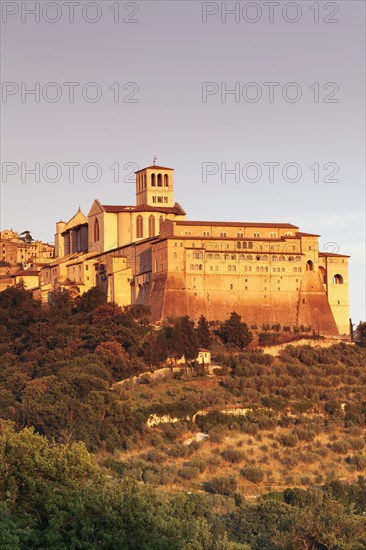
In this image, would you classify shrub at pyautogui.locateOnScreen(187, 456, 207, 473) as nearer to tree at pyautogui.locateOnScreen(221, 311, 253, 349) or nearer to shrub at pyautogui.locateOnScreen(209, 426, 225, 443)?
shrub at pyautogui.locateOnScreen(209, 426, 225, 443)

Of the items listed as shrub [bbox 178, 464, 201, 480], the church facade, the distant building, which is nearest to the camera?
shrub [bbox 178, 464, 201, 480]

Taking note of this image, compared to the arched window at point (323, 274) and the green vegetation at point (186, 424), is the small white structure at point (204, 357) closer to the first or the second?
the green vegetation at point (186, 424)

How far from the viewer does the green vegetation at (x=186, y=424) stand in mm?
44000

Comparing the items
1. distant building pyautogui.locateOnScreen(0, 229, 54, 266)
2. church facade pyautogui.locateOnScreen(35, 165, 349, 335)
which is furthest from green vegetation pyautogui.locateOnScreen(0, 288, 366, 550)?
distant building pyautogui.locateOnScreen(0, 229, 54, 266)

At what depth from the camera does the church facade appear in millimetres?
85250

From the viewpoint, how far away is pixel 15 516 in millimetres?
41000

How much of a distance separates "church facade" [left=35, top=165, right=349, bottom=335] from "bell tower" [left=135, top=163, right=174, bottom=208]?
3145 millimetres

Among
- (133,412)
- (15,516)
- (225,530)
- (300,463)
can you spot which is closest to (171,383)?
(133,412)

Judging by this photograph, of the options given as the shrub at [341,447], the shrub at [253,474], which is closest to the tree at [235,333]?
the shrub at [341,447]

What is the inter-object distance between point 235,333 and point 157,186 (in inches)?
644

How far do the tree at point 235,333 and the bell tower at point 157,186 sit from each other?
575 inches

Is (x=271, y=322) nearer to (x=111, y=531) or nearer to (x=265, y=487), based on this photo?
(x=265, y=487)

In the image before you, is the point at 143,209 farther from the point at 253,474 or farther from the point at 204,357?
the point at 253,474

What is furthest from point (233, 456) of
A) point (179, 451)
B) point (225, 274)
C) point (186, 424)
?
point (225, 274)
